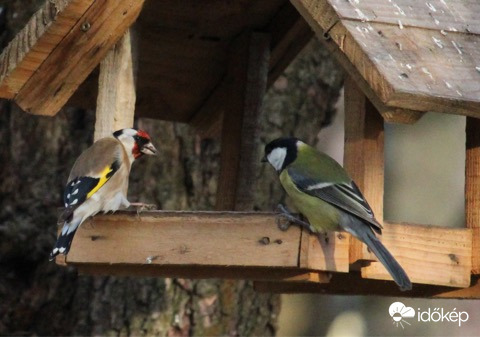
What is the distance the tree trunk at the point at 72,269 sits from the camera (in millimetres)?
4969

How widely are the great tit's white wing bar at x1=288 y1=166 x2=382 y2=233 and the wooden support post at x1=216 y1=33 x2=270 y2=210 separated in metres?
0.80

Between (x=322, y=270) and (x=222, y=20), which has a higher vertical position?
(x=222, y=20)

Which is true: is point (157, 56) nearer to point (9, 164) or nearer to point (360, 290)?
point (9, 164)

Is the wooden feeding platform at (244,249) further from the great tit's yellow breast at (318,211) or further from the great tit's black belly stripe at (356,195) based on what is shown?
the great tit's black belly stripe at (356,195)

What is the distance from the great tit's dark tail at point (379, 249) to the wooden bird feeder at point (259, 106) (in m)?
0.08

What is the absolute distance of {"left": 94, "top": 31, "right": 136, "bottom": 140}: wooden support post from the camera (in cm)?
384

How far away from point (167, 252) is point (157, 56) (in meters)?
1.49

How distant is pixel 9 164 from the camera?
507 cm

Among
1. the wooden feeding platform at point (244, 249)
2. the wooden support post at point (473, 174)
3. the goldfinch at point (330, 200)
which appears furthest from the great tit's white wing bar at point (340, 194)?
the wooden support post at point (473, 174)

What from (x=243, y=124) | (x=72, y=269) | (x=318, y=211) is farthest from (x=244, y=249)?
(x=72, y=269)

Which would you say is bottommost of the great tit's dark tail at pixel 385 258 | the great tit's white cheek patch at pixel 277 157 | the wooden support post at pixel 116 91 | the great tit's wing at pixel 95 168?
the great tit's dark tail at pixel 385 258

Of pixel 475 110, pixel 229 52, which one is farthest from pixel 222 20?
pixel 475 110

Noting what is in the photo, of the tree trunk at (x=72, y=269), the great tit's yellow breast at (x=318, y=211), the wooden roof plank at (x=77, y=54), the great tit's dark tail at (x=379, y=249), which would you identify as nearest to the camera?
the great tit's dark tail at (x=379, y=249)

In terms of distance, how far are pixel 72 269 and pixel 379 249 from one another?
2093mm
